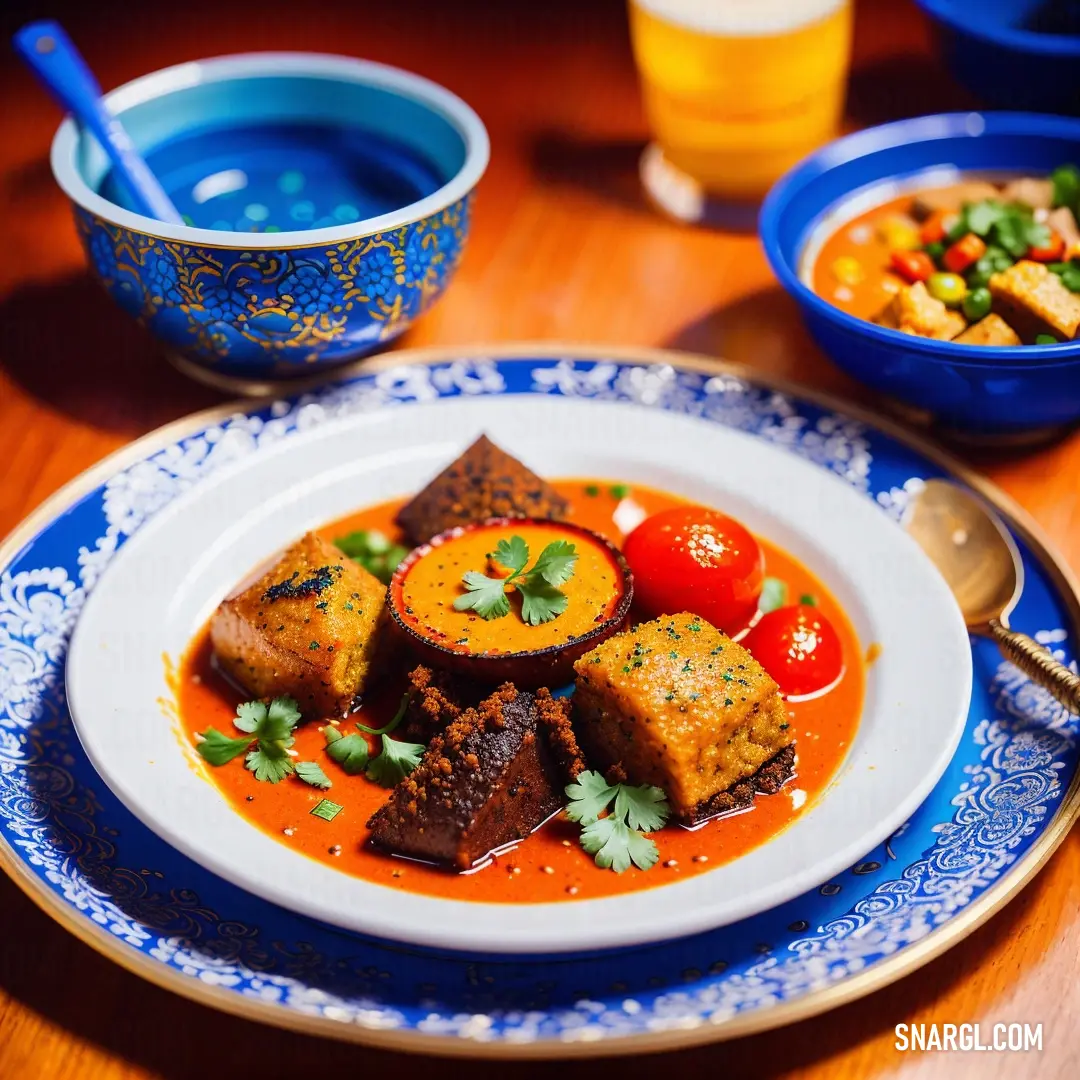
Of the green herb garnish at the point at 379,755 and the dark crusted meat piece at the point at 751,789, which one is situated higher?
the green herb garnish at the point at 379,755

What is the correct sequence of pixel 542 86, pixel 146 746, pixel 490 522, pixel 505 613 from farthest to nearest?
pixel 542 86 → pixel 490 522 → pixel 505 613 → pixel 146 746

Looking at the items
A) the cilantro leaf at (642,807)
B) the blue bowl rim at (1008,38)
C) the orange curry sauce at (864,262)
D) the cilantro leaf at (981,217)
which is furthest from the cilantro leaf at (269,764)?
the blue bowl rim at (1008,38)

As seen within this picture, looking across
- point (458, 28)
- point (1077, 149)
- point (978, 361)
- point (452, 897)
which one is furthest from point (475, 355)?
point (458, 28)

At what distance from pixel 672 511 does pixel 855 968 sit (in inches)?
53.7

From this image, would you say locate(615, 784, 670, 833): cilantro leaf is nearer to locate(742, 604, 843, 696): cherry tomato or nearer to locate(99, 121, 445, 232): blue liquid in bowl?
locate(742, 604, 843, 696): cherry tomato

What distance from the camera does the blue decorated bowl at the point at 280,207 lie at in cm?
377

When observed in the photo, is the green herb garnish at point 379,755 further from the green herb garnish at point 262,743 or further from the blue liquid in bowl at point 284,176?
the blue liquid in bowl at point 284,176

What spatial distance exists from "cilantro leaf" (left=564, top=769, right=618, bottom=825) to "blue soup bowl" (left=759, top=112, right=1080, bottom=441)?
1628 mm

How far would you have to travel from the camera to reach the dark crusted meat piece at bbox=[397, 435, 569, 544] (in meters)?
3.62

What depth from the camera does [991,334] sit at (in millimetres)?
3871

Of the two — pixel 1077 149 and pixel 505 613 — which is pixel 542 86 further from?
pixel 505 613

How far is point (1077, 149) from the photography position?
4.73 m

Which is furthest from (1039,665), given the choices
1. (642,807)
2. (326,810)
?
(326,810)

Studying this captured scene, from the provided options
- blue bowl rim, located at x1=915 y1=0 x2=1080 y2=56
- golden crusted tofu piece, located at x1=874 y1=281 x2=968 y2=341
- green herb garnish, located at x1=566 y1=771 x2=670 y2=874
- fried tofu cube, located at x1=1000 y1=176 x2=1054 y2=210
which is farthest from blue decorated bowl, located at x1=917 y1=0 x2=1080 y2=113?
green herb garnish, located at x1=566 y1=771 x2=670 y2=874
